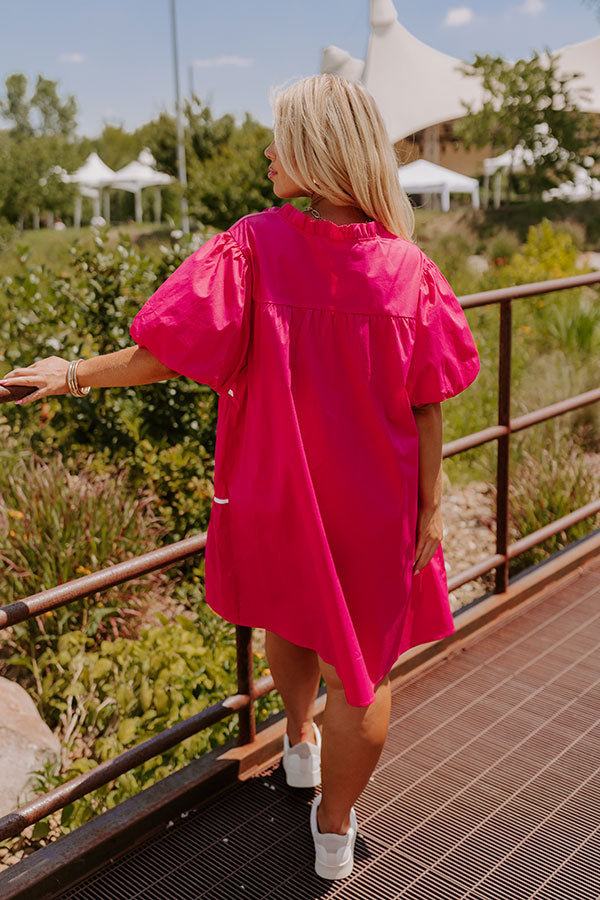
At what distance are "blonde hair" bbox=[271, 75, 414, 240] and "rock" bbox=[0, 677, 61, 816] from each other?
188cm

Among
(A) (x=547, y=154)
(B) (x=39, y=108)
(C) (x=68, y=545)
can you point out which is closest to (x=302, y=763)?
(C) (x=68, y=545)

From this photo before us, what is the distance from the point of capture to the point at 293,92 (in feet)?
5.21

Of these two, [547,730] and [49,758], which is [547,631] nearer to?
[547,730]

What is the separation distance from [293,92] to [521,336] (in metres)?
6.37

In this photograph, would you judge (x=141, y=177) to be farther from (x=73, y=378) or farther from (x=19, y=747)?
(x=73, y=378)

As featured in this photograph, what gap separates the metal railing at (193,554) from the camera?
5.82 feet

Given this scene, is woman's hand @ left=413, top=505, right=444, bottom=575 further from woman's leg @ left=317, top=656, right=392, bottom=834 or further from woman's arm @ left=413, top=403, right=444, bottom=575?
woman's leg @ left=317, top=656, right=392, bottom=834

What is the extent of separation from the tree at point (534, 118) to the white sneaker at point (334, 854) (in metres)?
27.0

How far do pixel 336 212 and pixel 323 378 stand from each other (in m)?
0.30

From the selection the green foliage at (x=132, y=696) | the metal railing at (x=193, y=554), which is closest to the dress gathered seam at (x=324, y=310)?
the metal railing at (x=193, y=554)

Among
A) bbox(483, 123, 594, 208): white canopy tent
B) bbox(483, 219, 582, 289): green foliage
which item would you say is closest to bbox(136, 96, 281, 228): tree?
bbox(483, 219, 582, 289): green foliage

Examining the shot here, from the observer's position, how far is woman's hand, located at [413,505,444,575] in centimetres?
183

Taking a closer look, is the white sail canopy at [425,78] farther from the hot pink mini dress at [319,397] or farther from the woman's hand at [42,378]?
the woman's hand at [42,378]

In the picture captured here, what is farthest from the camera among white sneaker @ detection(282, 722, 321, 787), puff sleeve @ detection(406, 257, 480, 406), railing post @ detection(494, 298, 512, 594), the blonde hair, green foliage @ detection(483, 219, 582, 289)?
green foliage @ detection(483, 219, 582, 289)
